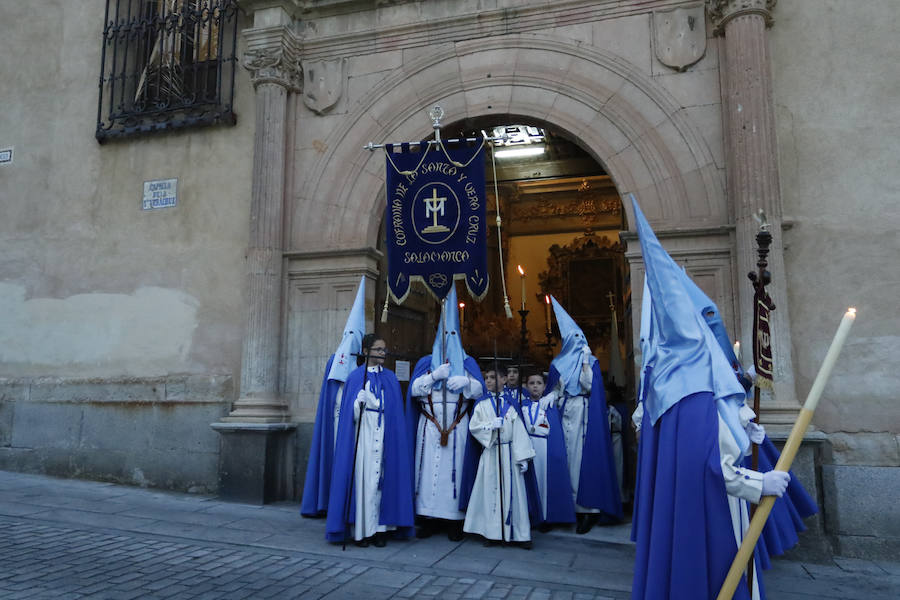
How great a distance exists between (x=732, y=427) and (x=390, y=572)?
3046mm

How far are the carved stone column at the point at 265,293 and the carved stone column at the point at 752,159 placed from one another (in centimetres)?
522

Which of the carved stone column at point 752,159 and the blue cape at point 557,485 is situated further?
the blue cape at point 557,485

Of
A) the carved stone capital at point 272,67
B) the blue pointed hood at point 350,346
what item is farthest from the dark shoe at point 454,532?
the carved stone capital at point 272,67

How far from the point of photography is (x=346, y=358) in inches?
297

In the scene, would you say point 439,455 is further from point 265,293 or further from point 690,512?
point 690,512

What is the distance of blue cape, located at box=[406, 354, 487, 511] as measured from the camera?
6699 mm

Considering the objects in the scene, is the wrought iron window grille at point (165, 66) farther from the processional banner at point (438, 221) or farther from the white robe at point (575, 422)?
the white robe at point (575, 422)

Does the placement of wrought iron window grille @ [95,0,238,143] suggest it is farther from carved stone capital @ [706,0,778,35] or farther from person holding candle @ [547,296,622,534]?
carved stone capital @ [706,0,778,35]

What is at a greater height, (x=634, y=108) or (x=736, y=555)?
(x=634, y=108)

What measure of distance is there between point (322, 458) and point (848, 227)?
19.3 feet

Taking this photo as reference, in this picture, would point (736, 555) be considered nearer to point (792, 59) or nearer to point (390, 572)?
point (390, 572)

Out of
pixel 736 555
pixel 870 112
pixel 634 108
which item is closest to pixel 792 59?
pixel 870 112

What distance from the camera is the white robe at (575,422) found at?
Answer: 7641mm

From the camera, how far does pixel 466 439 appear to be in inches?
271
